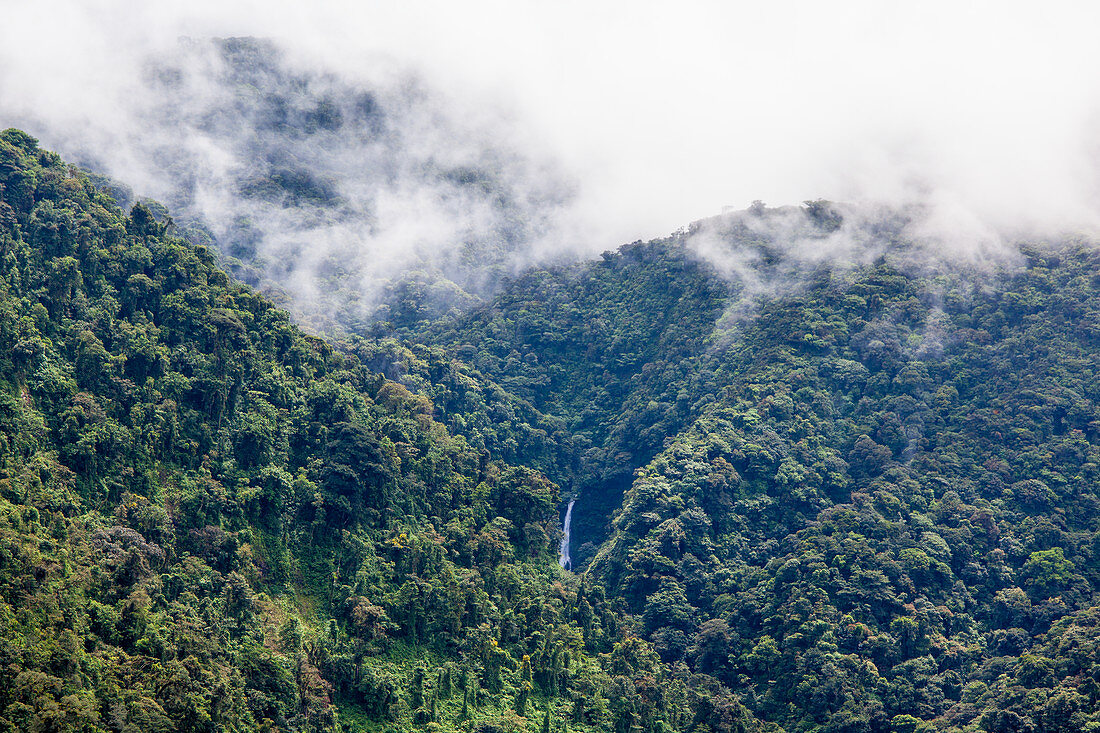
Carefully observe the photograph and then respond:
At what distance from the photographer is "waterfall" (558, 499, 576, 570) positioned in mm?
57491

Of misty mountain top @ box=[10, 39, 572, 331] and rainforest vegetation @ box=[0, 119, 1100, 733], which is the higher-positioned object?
misty mountain top @ box=[10, 39, 572, 331]

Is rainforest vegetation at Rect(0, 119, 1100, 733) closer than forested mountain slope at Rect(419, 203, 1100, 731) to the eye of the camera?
Yes

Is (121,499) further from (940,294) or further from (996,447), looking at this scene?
(940,294)

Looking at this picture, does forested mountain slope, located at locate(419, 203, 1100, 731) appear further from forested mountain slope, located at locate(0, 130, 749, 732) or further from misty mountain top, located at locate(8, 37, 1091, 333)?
forested mountain slope, located at locate(0, 130, 749, 732)

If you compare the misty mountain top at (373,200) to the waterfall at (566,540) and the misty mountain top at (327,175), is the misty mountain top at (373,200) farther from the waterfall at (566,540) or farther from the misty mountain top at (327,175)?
the waterfall at (566,540)

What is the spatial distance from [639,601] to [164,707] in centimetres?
2366

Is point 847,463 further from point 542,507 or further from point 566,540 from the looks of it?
point 542,507

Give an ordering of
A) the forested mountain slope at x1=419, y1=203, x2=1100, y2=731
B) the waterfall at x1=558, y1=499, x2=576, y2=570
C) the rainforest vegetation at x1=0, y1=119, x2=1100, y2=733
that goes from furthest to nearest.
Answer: the waterfall at x1=558, y1=499, x2=576, y2=570 < the forested mountain slope at x1=419, y1=203, x2=1100, y2=731 < the rainforest vegetation at x1=0, y1=119, x2=1100, y2=733

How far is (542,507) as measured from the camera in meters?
48.6

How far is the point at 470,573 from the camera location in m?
43.3

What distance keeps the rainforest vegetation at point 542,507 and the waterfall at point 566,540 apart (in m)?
0.49

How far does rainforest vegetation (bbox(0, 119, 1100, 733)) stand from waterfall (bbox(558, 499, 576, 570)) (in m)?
0.49

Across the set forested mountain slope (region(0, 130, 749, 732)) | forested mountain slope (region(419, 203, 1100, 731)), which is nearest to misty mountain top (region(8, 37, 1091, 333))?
forested mountain slope (region(419, 203, 1100, 731))

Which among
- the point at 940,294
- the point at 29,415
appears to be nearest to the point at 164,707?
the point at 29,415
